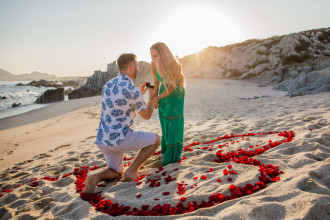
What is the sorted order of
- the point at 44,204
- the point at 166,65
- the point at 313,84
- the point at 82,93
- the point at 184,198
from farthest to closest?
the point at 82,93 < the point at 313,84 < the point at 166,65 < the point at 44,204 < the point at 184,198

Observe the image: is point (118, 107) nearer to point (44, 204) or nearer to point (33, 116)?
point (44, 204)

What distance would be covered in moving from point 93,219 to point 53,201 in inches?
39.9

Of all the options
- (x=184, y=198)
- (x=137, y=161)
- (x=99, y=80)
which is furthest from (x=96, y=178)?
(x=99, y=80)

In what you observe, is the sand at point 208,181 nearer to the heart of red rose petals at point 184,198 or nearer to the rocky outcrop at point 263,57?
the heart of red rose petals at point 184,198

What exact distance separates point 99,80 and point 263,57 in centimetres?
2351

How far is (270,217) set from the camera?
1.90 m

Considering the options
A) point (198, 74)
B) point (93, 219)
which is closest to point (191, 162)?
point (93, 219)

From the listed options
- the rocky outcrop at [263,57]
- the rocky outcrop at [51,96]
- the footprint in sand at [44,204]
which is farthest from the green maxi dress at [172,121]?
the rocky outcrop at [51,96]

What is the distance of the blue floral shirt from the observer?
3057 millimetres

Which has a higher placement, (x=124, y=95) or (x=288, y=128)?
(x=124, y=95)

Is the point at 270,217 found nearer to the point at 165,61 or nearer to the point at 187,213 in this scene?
the point at 187,213

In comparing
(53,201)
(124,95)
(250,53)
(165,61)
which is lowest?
(53,201)

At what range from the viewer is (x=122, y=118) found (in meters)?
3.15

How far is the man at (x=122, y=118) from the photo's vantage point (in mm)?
3070
